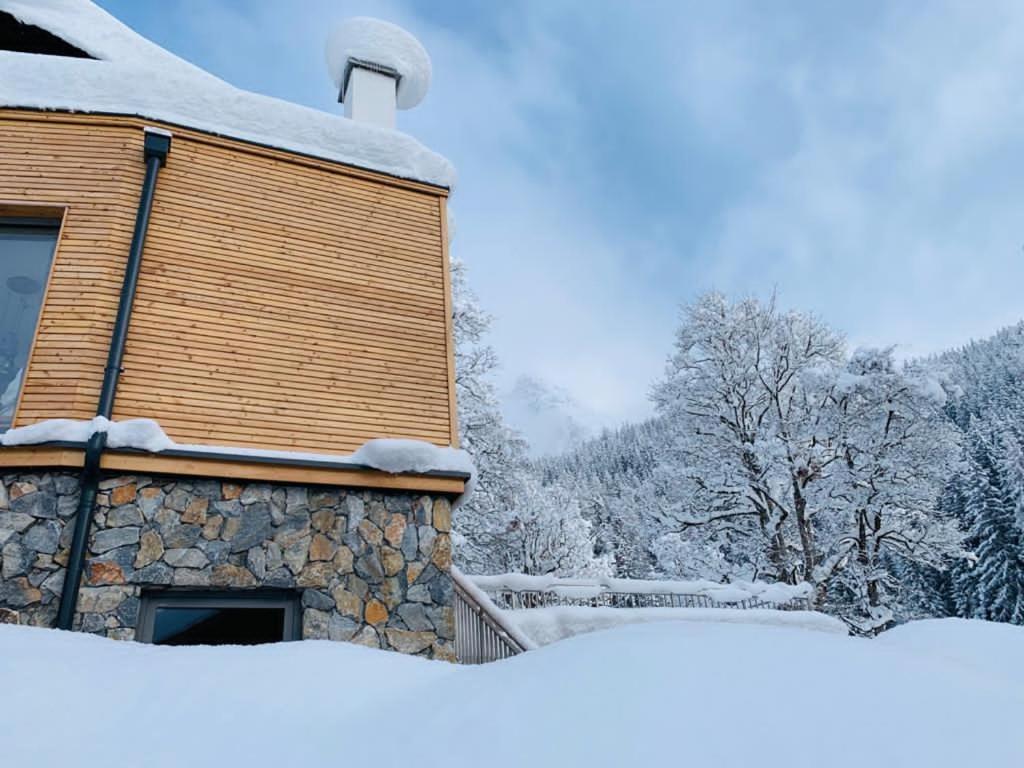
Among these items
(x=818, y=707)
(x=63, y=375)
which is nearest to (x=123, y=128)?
(x=63, y=375)

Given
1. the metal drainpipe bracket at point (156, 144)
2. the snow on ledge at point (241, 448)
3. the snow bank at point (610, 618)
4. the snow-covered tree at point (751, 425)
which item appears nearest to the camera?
the snow on ledge at point (241, 448)

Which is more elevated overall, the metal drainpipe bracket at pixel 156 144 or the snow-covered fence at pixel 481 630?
the metal drainpipe bracket at pixel 156 144

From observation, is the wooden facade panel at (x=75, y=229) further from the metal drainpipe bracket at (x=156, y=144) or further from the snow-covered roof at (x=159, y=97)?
the snow-covered roof at (x=159, y=97)

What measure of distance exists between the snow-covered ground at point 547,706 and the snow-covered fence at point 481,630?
2.45 meters

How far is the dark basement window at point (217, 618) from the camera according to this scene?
4.51 meters

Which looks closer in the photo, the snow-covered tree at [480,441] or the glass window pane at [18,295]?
the glass window pane at [18,295]

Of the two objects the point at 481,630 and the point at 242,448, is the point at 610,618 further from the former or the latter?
the point at 242,448

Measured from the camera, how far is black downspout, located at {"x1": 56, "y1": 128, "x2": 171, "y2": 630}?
427cm

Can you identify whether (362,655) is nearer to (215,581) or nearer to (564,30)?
(215,581)

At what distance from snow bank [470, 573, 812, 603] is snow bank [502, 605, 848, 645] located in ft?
1.57

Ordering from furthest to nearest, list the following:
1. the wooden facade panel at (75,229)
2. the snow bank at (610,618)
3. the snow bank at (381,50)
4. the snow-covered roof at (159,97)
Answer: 1. the snow bank at (381,50)
2. the snow bank at (610,618)
3. the snow-covered roof at (159,97)
4. the wooden facade panel at (75,229)

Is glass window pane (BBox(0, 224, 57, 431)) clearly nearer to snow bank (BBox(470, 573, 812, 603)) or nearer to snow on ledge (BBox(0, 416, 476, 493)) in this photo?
snow on ledge (BBox(0, 416, 476, 493))

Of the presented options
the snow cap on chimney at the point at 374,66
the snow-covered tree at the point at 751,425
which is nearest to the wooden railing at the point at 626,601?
the snow-covered tree at the point at 751,425

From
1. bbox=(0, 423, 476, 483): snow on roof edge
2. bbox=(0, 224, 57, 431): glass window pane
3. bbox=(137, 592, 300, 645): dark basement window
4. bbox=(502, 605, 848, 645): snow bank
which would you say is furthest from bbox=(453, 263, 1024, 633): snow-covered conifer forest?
bbox=(0, 224, 57, 431): glass window pane
